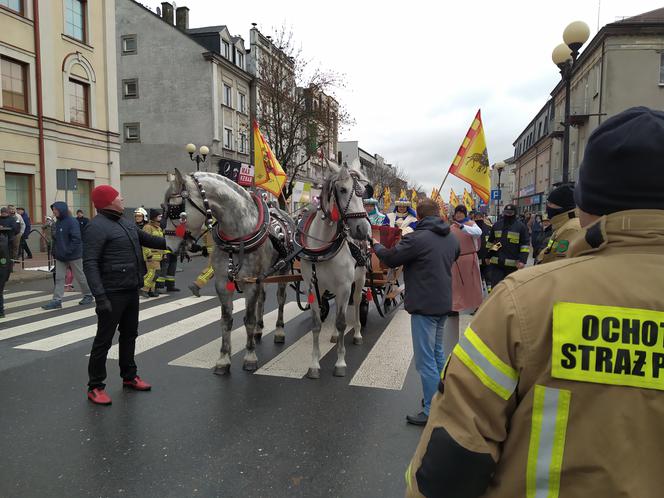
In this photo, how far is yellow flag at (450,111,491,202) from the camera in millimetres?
7953

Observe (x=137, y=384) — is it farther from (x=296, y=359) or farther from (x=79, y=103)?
(x=79, y=103)

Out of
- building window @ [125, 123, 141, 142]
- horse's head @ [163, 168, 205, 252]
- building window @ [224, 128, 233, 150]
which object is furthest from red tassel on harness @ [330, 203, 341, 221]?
building window @ [125, 123, 141, 142]

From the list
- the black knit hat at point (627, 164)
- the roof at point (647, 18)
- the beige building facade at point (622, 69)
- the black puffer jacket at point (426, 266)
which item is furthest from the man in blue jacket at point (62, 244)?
the roof at point (647, 18)

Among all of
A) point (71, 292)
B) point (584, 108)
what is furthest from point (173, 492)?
point (584, 108)

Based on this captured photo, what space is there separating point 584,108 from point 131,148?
3289 centimetres

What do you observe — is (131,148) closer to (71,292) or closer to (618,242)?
(71,292)

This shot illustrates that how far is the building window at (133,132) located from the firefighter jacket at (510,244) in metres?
31.4

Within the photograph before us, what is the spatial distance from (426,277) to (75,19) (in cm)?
2245

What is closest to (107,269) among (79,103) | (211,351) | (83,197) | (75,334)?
(211,351)

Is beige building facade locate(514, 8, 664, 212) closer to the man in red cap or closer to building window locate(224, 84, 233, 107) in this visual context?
building window locate(224, 84, 233, 107)

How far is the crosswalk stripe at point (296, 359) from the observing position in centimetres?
557

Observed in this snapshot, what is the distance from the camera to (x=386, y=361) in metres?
6.04

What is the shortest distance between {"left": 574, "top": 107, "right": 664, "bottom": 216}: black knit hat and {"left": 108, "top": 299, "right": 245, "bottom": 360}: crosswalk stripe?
241 inches

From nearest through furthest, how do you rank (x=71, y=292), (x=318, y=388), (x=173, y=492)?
(x=173, y=492) < (x=318, y=388) < (x=71, y=292)
